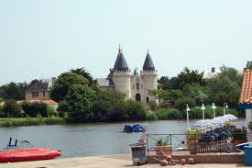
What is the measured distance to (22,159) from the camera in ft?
112

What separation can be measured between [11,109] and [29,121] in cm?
1120

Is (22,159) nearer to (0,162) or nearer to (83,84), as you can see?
(0,162)

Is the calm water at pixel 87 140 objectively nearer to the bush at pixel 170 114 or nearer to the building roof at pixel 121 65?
the bush at pixel 170 114

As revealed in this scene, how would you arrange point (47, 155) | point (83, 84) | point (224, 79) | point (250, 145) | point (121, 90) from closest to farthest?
point (250, 145) → point (47, 155) → point (224, 79) → point (83, 84) → point (121, 90)

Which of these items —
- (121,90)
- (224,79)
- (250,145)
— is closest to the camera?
(250,145)

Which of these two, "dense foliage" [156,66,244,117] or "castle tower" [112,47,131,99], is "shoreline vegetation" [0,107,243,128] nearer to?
"dense foliage" [156,66,244,117]

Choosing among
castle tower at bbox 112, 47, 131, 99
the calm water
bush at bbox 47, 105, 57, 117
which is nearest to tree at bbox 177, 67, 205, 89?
castle tower at bbox 112, 47, 131, 99

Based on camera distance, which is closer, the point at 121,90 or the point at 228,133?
the point at 228,133

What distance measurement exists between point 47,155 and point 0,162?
3185 millimetres

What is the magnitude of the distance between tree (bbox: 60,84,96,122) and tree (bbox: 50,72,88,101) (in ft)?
31.7

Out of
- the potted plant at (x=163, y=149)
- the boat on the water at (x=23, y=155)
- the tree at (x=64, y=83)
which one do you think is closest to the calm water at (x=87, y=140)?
the boat on the water at (x=23, y=155)

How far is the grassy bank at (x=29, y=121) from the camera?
14788 centimetres

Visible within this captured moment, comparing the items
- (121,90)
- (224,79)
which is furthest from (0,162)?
(121,90)

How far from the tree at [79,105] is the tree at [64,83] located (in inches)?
380
